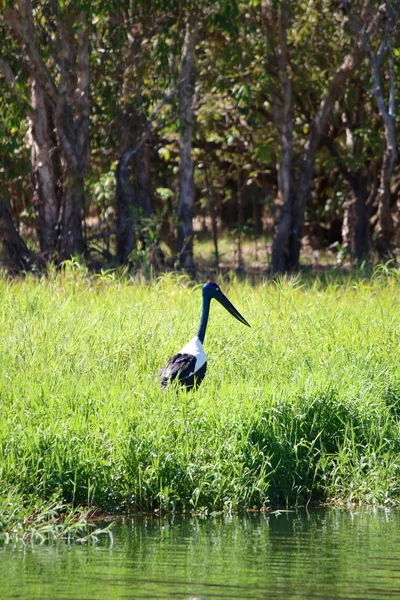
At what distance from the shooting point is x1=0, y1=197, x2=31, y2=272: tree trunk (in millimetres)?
14711

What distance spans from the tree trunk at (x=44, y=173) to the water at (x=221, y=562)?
30.7 feet

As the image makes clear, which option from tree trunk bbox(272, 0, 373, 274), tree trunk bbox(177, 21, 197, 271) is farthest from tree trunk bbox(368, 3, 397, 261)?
tree trunk bbox(177, 21, 197, 271)

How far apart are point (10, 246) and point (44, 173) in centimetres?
125

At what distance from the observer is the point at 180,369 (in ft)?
24.0

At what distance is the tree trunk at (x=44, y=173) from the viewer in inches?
588

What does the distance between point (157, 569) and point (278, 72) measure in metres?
13.1

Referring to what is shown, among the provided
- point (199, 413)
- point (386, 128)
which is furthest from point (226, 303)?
point (386, 128)

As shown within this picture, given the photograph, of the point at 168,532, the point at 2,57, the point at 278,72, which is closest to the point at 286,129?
the point at 278,72

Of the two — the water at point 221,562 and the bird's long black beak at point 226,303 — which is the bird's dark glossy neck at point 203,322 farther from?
the water at point 221,562

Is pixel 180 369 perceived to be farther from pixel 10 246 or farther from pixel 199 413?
pixel 10 246

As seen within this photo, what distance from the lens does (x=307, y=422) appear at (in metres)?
7.01

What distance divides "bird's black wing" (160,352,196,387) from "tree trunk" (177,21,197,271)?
7.75m

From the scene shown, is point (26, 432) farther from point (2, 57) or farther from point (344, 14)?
point (344, 14)

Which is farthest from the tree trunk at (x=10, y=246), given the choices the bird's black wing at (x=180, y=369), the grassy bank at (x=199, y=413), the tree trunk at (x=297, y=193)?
the bird's black wing at (x=180, y=369)
